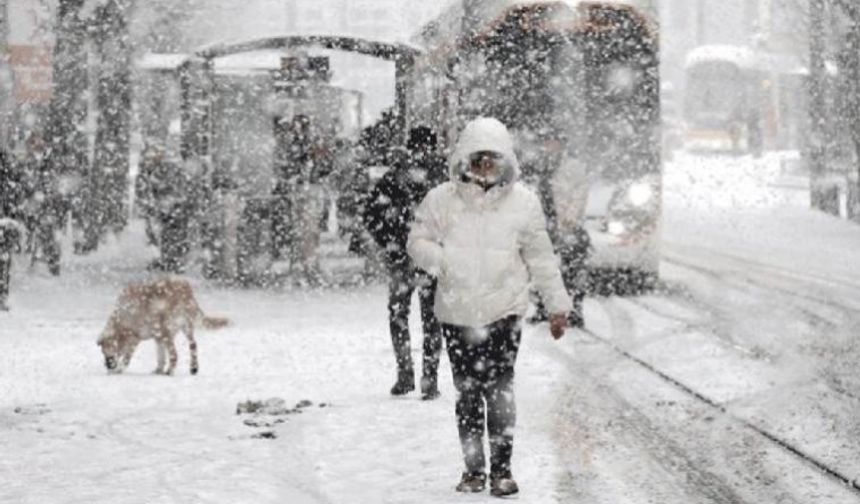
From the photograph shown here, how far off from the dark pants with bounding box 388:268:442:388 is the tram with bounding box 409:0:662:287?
6385mm

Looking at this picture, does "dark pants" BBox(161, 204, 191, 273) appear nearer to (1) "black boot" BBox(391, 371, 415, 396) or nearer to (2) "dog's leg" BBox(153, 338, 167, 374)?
(2) "dog's leg" BBox(153, 338, 167, 374)

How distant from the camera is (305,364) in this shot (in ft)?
35.5

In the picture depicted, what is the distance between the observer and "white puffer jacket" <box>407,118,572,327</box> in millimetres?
6270

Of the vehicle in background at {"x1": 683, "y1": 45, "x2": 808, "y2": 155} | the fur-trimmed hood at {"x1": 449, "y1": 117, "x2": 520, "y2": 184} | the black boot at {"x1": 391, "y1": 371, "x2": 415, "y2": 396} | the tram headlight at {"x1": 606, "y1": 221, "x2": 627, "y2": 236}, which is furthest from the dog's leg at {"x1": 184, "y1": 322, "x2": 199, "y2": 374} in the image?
the vehicle in background at {"x1": 683, "y1": 45, "x2": 808, "y2": 155}

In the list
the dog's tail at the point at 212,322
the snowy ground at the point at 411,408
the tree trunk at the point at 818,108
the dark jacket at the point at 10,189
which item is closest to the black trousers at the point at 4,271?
the snowy ground at the point at 411,408

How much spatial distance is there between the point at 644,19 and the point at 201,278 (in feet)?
22.8

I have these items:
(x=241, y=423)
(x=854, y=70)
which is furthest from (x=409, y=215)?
(x=854, y=70)

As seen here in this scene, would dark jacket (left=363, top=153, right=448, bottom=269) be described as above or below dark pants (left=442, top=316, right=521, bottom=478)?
above

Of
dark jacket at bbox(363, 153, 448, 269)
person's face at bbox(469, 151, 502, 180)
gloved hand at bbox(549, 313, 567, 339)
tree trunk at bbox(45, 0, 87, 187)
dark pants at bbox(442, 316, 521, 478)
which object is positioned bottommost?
dark pants at bbox(442, 316, 521, 478)

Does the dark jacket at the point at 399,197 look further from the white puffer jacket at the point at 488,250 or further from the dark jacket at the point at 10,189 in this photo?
the dark jacket at the point at 10,189

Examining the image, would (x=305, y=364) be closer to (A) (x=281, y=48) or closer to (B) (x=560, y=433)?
(B) (x=560, y=433)

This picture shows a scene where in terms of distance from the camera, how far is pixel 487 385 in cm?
639

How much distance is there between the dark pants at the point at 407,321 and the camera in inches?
346

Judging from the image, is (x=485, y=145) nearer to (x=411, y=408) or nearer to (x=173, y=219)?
(x=411, y=408)
